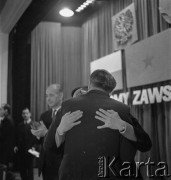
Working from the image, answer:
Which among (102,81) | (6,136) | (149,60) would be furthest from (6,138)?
(102,81)

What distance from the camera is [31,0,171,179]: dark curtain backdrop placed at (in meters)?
3.56

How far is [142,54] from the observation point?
3738 mm

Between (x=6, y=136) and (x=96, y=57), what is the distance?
2288mm

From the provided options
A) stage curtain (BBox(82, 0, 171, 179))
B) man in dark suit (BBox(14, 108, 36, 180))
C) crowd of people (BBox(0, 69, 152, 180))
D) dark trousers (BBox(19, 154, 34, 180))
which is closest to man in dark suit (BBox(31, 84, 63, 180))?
crowd of people (BBox(0, 69, 152, 180))

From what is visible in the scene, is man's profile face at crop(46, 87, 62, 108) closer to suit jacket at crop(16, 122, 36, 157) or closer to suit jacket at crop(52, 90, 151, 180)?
suit jacket at crop(52, 90, 151, 180)

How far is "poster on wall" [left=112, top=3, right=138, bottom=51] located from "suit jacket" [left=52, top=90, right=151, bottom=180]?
284 centimetres

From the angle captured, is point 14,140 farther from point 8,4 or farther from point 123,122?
point 123,122

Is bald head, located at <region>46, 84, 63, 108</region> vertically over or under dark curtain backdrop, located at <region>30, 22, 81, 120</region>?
under

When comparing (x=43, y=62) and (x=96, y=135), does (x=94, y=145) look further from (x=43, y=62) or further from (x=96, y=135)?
(x=43, y=62)

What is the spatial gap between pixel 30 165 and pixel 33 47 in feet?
9.01

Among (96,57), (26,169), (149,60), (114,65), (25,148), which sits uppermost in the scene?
(96,57)

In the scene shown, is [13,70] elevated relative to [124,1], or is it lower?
lower

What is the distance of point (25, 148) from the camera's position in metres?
4.64

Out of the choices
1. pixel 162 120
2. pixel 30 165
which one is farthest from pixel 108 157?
pixel 30 165
